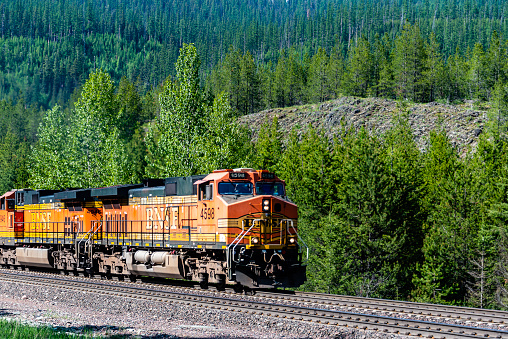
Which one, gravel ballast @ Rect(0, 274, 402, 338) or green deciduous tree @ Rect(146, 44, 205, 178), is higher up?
green deciduous tree @ Rect(146, 44, 205, 178)

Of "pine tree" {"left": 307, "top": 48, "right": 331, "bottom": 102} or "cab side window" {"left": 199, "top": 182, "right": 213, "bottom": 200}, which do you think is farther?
"pine tree" {"left": 307, "top": 48, "right": 331, "bottom": 102}

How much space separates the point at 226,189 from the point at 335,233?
56.2ft

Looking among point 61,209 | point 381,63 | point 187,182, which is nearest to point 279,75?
point 381,63

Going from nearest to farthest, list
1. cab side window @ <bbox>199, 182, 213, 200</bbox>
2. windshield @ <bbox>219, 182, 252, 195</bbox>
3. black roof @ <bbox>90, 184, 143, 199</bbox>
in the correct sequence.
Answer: windshield @ <bbox>219, 182, 252, 195</bbox> < cab side window @ <bbox>199, 182, 213, 200</bbox> < black roof @ <bbox>90, 184, 143, 199</bbox>

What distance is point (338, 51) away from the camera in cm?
10281

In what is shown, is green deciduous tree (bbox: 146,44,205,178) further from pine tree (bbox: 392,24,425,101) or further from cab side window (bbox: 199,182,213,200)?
pine tree (bbox: 392,24,425,101)

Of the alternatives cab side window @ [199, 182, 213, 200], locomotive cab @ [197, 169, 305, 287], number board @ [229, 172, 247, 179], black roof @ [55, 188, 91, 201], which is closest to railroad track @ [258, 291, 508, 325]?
locomotive cab @ [197, 169, 305, 287]

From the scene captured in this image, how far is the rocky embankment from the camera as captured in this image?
66.8 metres

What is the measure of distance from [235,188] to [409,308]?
6826 mm

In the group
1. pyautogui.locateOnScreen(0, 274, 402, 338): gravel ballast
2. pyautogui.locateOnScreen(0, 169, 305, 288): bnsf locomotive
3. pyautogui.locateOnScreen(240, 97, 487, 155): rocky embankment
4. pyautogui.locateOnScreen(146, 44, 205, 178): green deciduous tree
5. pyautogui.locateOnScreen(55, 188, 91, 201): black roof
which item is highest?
pyautogui.locateOnScreen(240, 97, 487, 155): rocky embankment

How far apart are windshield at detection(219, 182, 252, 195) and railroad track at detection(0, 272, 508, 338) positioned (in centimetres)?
354

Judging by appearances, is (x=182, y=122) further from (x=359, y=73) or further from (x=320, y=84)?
(x=320, y=84)

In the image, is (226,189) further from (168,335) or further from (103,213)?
(103,213)

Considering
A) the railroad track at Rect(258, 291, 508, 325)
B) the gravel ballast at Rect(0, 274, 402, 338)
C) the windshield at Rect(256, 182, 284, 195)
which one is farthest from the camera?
the windshield at Rect(256, 182, 284, 195)
